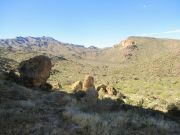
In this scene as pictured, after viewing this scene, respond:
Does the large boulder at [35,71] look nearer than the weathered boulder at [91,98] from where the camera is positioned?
No

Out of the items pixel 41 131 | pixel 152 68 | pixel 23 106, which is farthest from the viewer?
pixel 152 68

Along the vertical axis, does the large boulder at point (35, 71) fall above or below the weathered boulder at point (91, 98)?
above

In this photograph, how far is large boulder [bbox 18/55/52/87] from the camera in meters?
30.1

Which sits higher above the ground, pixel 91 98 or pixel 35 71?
pixel 35 71

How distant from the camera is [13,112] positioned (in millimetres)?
11039

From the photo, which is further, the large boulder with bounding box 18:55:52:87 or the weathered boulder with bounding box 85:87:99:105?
the large boulder with bounding box 18:55:52:87

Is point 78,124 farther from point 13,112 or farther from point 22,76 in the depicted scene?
point 22,76

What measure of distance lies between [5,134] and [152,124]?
15.8 feet

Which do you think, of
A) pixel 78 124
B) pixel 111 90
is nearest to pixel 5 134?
pixel 78 124

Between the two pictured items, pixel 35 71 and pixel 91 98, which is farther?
pixel 35 71

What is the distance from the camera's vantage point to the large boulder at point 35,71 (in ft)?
98.7

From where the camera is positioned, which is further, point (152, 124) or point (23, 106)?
point (23, 106)

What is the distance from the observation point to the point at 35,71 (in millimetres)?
30688

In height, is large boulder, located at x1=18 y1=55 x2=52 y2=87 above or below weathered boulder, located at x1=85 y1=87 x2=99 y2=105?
above
